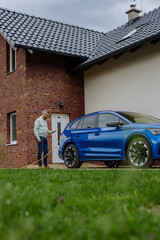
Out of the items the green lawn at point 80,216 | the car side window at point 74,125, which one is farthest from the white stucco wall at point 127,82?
the green lawn at point 80,216

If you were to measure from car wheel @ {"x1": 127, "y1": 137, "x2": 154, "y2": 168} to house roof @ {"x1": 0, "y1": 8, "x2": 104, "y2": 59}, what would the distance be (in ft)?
24.1

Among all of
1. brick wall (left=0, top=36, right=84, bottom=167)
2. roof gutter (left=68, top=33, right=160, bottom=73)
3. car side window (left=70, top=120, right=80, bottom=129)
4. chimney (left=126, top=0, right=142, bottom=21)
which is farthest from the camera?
chimney (left=126, top=0, right=142, bottom=21)

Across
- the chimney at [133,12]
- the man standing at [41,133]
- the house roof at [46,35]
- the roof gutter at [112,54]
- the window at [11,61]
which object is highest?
the chimney at [133,12]

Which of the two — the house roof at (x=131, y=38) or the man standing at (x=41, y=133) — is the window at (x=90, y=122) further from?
the house roof at (x=131, y=38)

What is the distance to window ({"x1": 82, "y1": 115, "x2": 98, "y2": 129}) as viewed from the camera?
36.2 feet

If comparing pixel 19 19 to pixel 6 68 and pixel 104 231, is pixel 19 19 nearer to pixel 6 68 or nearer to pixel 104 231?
pixel 6 68

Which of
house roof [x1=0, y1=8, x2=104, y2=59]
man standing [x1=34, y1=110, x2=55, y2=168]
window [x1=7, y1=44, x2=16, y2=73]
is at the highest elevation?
house roof [x1=0, y1=8, x2=104, y2=59]

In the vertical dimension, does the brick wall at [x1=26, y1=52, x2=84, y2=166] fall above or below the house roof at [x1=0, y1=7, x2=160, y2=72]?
below

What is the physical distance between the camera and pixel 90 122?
11.2m

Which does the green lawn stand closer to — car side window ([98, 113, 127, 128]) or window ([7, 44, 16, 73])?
car side window ([98, 113, 127, 128])

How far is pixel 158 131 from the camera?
29.3ft

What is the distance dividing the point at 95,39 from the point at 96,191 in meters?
16.1

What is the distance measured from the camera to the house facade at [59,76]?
44.5 feet

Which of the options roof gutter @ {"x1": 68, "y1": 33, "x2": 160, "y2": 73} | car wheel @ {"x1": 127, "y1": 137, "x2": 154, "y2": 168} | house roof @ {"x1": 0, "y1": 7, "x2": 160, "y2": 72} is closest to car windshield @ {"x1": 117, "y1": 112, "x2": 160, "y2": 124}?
car wheel @ {"x1": 127, "y1": 137, "x2": 154, "y2": 168}
